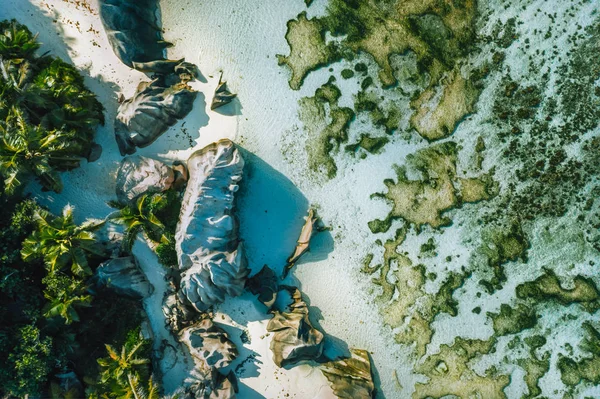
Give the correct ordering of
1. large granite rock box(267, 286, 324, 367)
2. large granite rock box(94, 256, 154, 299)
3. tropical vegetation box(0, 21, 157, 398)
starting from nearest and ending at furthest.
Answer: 1. tropical vegetation box(0, 21, 157, 398)
2. large granite rock box(267, 286, 324, 367)
3. large granite rock box(94, 256, 154, 299)

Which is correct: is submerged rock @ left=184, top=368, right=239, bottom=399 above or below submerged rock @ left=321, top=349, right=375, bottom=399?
below

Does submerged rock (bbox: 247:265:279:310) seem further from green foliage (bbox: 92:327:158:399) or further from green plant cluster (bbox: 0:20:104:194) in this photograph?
green plant cluster (bbox: 0:20:104:194)

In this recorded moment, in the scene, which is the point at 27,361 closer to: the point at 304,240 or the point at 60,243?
the point at 60,243

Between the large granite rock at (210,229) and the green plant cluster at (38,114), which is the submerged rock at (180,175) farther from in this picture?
the green plant cluster at (38,114)

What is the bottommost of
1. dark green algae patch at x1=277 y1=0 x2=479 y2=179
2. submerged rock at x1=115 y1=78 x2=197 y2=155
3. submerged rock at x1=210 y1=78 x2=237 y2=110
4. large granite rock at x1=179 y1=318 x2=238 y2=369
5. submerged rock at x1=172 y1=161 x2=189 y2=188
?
large granite rock at x1=179 y1=318 x2=238 y2=369

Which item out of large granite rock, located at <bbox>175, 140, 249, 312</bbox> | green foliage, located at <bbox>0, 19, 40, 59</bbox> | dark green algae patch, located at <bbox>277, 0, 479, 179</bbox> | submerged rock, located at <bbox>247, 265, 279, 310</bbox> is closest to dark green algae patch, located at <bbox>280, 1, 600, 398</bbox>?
dark green algae patch, located at <bbox>277, 0, 479, 179</bbox>

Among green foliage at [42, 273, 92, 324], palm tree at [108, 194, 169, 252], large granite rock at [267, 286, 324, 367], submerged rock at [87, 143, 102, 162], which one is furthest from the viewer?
submerged rock at [87, 143, 102, 162]
